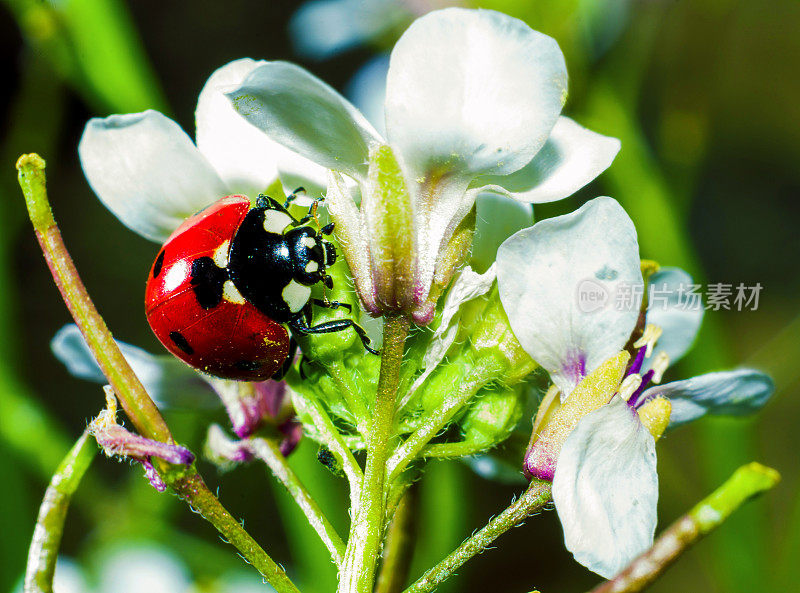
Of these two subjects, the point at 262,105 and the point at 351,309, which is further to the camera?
the point at 351,309

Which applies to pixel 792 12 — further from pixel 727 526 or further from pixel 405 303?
pixel 405 303

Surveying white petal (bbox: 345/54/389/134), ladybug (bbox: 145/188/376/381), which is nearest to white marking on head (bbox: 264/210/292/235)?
ladybug (bbox: 145/188/376/381)

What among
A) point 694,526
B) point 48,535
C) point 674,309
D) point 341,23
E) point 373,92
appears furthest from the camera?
point 341,23

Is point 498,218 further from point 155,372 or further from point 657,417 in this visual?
point 155,372

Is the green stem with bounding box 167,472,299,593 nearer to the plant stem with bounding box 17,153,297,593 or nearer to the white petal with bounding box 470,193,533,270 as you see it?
the plant stem with bounding box 17,153,297,593

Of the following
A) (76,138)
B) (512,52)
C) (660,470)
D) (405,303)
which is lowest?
(660,470)

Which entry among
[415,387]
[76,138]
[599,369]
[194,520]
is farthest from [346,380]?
[76,138]

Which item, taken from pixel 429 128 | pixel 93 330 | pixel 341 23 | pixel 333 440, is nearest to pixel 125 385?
pixel 93 330
